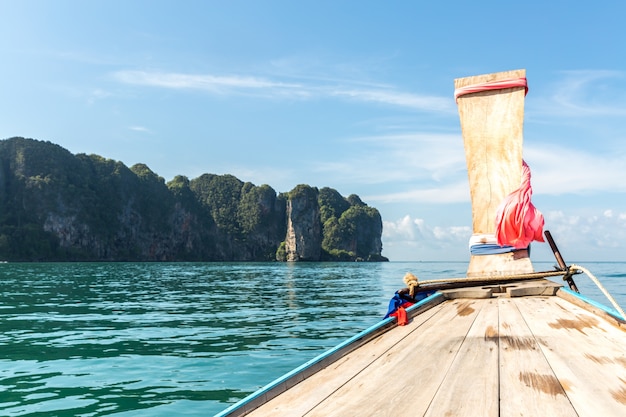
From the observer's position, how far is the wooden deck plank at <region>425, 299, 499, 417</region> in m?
1.98

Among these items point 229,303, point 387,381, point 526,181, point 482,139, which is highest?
point 482,139

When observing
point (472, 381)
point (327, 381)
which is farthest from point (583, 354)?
point (327, 381)

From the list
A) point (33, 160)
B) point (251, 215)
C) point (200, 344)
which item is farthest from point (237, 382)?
point (251, 215)

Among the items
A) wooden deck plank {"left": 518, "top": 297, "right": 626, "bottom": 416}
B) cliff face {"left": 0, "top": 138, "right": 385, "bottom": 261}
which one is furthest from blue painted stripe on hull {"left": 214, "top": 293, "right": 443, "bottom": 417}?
cliff face {"left": 0, "top": 138, "right": 385, "bottom": 261}

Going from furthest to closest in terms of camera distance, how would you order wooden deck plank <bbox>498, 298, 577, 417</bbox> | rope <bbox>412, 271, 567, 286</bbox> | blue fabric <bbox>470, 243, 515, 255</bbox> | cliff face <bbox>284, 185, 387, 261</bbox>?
cliff face <bbox>284, 185, 387, 261</bbox>, blue fabric <bbox>470, 243, 515, 255</bbox>, rope <bbox>412, 271, 567, 286</bbox>, wooden deck plank <bbox>498, 298, 577, 417</bbox>

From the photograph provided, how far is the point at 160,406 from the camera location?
217 inches

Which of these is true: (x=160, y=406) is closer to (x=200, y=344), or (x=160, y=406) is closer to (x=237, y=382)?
(x=237, y=382)

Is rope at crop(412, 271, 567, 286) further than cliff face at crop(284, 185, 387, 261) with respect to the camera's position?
No

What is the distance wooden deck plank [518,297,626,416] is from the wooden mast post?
77cm

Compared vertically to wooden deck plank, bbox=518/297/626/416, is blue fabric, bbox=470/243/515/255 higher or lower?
higher

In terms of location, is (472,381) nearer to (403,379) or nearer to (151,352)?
(403,379)

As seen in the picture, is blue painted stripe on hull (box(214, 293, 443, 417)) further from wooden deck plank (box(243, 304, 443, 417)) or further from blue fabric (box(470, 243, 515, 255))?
blue fabric (box(470, 243, 515, 255))

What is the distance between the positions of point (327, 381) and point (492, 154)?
3172 millimetres

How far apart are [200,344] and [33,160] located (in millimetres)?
128393
